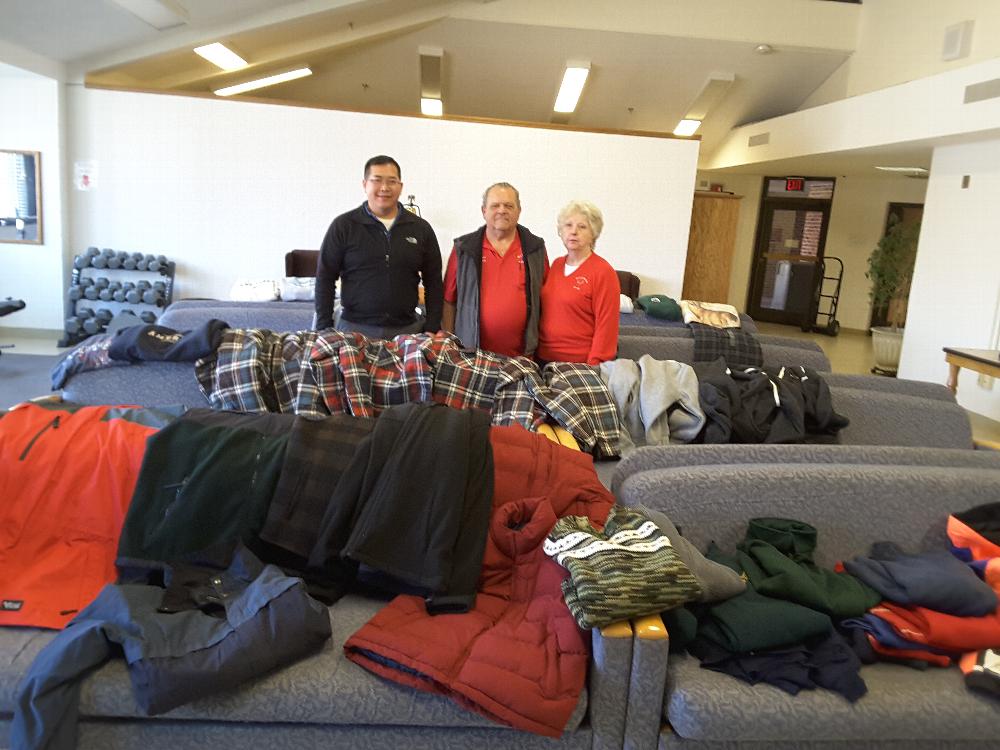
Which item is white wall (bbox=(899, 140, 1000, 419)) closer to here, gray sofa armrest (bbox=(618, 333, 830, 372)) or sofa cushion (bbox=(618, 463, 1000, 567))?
gray sofa armrest (bbox=(618, 333, 830, 372))

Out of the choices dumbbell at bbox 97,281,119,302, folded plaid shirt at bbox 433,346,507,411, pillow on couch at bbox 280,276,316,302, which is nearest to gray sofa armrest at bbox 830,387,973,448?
folded plaid shirt at bbox 433,346,507,411

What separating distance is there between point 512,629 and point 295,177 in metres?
5.97

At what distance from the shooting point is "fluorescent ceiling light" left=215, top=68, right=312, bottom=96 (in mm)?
8539

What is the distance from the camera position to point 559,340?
10.1 ft

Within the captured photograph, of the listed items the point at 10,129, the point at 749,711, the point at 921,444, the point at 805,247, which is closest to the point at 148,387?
the point at 749,711

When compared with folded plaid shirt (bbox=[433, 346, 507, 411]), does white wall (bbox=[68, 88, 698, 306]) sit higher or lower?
higher

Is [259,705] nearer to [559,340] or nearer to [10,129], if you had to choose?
[559,340]

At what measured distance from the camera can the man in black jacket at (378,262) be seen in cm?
306

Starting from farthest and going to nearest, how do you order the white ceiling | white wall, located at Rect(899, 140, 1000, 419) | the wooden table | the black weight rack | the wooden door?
1. the black weight rack
2. the wooden door
3. white wall, located at Rect(899, 140, 1000, 419)
4. the white ceiling
5. the wooden table

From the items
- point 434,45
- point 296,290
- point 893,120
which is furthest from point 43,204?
point 893,120

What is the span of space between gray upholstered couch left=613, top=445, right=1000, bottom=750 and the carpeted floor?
13.4 feet

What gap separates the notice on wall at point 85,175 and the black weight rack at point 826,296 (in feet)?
31.7

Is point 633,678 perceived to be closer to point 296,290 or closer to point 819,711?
point 819,711

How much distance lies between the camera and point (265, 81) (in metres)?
8.62
